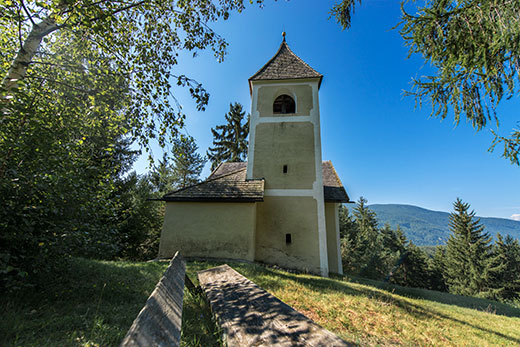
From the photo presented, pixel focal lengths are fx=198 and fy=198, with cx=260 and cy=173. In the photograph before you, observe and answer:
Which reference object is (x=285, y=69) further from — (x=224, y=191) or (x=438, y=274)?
(x=438, y=274)

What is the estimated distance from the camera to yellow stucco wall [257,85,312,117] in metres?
10.6

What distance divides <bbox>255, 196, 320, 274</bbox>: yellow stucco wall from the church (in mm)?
39

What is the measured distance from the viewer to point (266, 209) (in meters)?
9.34

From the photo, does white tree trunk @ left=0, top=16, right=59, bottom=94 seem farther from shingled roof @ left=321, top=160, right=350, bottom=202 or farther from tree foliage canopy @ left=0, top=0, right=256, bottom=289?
shingled roof @ left=321, top=160, right=350, bottom=202

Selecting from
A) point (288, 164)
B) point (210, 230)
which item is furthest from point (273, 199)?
point (210, 230)

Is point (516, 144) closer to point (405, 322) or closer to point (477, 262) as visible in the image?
point (405, 322)

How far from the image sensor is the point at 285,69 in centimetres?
1147

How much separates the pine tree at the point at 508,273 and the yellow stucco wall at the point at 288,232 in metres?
39.6

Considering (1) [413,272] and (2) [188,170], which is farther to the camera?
(1) [413,272]

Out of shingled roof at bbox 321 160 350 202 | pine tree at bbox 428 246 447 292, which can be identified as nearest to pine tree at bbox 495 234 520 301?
pine tree at bbox 428 246 447 292

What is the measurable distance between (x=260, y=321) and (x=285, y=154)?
8526mm

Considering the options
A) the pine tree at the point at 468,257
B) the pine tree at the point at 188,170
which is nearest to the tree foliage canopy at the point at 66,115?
the pine tree at the point at 188,170

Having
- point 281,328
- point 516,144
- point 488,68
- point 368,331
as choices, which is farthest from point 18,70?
point 516,144

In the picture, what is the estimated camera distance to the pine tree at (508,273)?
29.5 meters
